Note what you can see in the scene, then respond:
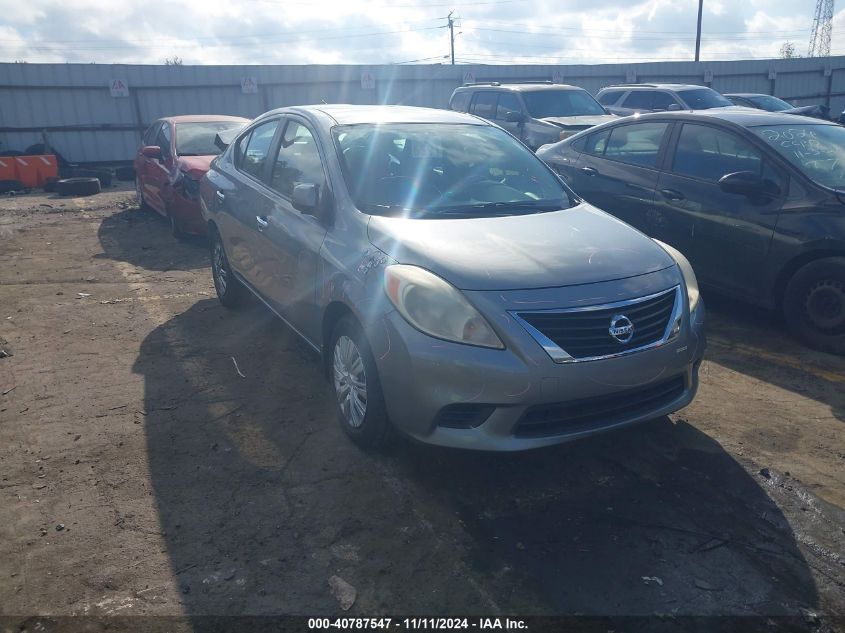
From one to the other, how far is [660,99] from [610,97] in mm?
1500

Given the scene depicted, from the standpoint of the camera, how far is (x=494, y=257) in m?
3.75

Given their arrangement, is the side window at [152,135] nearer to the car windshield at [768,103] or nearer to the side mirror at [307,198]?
the side mirror at [307,198]

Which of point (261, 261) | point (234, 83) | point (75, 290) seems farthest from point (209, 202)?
point (234, 83)

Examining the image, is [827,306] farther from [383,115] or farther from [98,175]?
[98,175]

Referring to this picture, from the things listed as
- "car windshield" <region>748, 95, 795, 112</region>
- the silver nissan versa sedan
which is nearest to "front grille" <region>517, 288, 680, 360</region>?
the silver nissan versa sedan

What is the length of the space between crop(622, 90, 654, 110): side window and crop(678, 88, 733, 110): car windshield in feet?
2.39

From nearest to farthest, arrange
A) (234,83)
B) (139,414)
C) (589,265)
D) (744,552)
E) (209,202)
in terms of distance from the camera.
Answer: (744,552) < (589,265) < (139,414) < (209,202) < (234,83)

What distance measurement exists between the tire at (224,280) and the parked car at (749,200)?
349 centimetres

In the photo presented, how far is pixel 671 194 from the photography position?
6.50 metres

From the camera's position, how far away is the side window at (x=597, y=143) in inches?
293

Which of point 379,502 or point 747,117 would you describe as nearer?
point 379,502

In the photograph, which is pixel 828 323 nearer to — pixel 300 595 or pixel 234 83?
pixel 300 595

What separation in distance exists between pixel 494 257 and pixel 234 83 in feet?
64.1

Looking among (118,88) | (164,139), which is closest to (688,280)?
(164,139)
